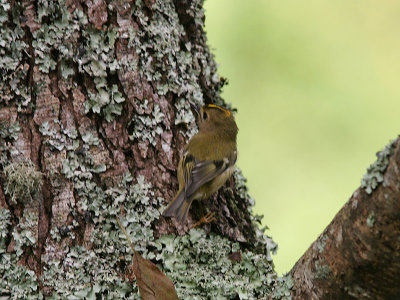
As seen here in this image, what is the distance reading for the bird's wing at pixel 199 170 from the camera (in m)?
3.13

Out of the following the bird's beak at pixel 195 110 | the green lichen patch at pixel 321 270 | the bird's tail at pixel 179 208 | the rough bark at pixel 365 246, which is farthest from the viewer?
the bird's beak at pixel 195 110

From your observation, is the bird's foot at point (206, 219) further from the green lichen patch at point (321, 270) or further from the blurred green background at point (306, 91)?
the blurred green background at point (306, 91)

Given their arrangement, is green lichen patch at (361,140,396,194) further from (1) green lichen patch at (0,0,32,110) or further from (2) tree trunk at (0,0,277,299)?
(1) green lichen patch at (0,0,32,110)

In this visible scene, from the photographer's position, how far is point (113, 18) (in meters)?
3.01

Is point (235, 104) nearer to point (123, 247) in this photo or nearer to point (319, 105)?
point (319, 105)

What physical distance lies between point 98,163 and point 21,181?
37cm

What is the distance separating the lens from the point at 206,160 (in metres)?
3.74

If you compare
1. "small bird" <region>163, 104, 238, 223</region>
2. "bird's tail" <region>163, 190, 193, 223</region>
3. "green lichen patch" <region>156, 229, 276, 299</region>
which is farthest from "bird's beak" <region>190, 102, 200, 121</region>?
"green lichen patch" <region>156, 229, 276, 299</region>

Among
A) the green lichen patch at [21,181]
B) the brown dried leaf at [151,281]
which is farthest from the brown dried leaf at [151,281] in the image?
the green lichen patch at [21,181]

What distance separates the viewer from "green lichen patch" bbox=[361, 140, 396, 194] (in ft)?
6.19

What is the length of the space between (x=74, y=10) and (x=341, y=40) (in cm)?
355

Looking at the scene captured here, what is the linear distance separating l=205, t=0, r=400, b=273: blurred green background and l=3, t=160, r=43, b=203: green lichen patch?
3047mm

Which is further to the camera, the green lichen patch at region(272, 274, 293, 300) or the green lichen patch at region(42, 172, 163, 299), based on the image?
the green lichen patch at region(42, 172, 163, 299)

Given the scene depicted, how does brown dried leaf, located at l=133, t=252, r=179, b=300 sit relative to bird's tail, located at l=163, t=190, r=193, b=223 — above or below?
below
